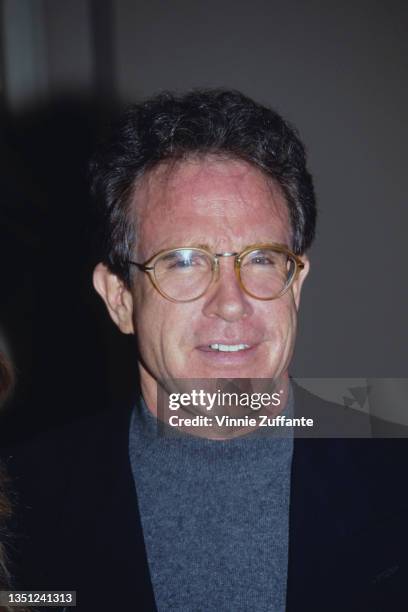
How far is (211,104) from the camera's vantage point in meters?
1.76

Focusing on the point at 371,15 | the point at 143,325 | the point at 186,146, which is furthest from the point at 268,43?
the point at 143,325

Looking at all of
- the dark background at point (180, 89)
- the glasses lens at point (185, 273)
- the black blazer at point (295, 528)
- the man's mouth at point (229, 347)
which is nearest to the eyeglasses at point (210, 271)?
the glasses lens at point (185, 273)

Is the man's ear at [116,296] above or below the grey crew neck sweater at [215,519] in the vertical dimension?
above

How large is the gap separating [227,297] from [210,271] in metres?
0.08

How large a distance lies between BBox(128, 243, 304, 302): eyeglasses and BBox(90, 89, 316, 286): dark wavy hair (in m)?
0.12

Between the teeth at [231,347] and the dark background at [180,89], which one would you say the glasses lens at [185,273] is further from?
the dark background at [180,89]

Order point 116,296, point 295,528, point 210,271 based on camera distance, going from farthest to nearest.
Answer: point 116,296
point 210,271
point 295,528

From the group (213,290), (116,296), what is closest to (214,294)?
(213,290)

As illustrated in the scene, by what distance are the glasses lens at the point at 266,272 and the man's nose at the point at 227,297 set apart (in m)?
0.02

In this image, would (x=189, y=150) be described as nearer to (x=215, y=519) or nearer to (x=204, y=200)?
(x=204, y=200)

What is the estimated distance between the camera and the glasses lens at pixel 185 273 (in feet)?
5.15

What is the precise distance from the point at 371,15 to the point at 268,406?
1.76m

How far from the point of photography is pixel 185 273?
158cm

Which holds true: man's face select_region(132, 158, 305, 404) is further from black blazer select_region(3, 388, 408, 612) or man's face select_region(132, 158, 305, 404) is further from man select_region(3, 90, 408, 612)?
black blazer select_region(3, 388, 408, 612)
